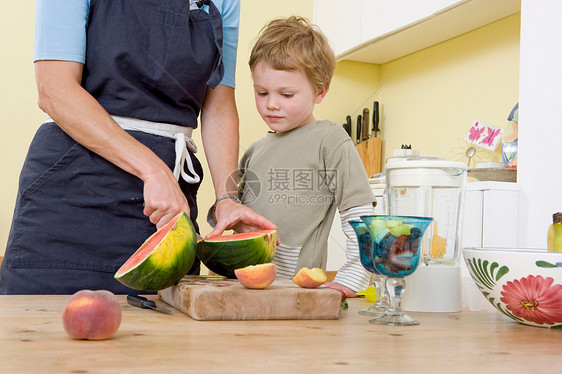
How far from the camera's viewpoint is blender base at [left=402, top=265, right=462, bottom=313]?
100 cm

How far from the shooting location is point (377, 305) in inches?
36.0

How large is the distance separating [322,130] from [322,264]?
0.34 meters

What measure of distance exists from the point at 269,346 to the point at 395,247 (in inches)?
9.7

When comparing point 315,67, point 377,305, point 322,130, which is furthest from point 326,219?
point 377,305

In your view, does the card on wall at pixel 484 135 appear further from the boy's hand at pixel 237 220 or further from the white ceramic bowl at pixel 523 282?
the white ceramic bowl at pixel 523 282

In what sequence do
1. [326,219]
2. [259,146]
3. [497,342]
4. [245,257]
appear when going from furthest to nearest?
[259,146] → [326,219] → [245,257] → [497,342]

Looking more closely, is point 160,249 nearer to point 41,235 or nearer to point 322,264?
point 41,235

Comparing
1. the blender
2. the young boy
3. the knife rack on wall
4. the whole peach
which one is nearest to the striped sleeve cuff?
the young boy

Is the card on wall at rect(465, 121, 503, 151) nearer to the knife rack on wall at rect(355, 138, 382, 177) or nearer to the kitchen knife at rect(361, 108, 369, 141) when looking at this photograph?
the knife rack on wall at rect(355, 138, 382, 177)

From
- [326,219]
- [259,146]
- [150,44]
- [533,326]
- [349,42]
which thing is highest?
[349,42]

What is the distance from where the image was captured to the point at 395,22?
3.22 m

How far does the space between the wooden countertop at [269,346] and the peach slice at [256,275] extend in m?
0.07

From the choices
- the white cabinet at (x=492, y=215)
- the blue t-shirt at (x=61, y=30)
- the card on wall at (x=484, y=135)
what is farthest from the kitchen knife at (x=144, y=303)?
the card on wall at (x=484, y=135)

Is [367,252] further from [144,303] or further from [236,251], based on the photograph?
[144,303]
